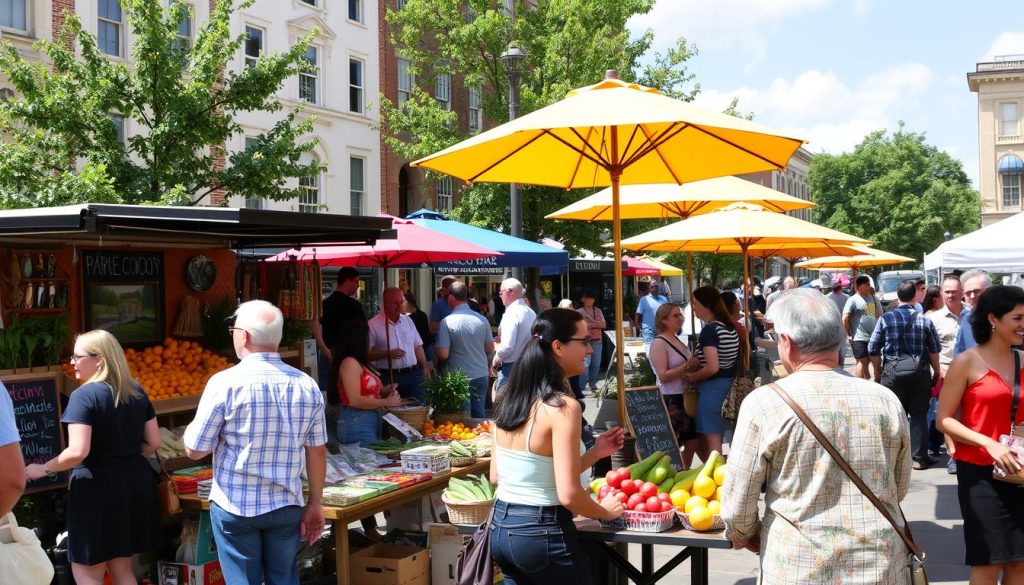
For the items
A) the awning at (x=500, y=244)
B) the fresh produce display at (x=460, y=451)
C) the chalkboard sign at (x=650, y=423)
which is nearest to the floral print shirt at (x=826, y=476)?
the chalkboard sign at (x=650, y=423)

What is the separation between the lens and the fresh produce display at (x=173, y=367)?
278 inches

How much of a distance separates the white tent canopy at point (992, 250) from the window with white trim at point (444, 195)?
22737 mm

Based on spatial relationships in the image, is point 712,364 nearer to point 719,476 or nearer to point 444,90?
point 719,476

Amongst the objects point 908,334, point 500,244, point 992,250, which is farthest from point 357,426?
point 908,334

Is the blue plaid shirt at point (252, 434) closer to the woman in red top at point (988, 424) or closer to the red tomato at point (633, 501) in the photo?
the red tomato at point (633, 501)

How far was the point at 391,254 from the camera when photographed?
1013 cm

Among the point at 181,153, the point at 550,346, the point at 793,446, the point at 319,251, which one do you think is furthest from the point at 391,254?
the point at 793,446

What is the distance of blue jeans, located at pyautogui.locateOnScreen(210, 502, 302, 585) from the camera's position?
4336 millimetres

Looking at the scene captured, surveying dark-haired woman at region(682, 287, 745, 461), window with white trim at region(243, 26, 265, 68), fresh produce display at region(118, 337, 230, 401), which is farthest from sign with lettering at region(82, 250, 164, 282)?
window with white trim at region(243, 26, 265, 68)

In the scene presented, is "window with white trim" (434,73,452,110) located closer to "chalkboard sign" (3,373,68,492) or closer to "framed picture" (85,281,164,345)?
"framed picture" (85,281,164,345)

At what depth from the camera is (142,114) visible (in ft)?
45.1

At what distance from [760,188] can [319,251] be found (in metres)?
4.49

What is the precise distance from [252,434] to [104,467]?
1.22 m

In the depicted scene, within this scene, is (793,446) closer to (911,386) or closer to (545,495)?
(545,495)
